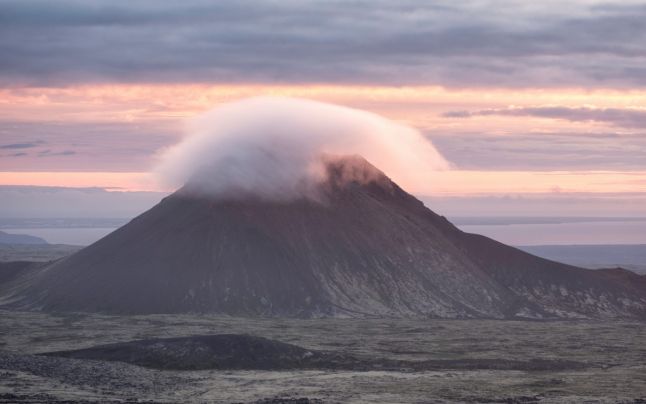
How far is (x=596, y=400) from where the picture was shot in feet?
351

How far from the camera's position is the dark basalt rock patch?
133500 millimetres

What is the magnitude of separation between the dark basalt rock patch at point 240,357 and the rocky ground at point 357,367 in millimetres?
1008

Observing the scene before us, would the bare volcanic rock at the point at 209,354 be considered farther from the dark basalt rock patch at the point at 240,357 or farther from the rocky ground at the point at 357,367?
the rocky ground at the point at 357,367

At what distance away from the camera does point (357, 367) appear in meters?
137

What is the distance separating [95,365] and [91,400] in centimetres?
2549

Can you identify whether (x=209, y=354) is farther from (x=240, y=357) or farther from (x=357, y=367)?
(x=357, y=367)

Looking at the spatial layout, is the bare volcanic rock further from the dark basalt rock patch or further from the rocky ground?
the rocky ground

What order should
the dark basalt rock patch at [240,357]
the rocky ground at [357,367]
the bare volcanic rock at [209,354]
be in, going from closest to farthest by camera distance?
the rocky ground at [357,367], the bare volcanic rock at [209,354], the dark basalt rock patch at [240,357]

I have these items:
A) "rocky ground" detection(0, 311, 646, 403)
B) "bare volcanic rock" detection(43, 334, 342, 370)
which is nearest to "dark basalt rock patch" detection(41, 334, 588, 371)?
"bare volcanic rock" detection(43, 334, 342, 370)

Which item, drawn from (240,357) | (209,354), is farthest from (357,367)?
(209,354)

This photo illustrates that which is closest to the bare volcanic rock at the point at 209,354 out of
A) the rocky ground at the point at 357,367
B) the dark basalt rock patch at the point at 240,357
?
the dark basalt rock patch at the point at 240,357

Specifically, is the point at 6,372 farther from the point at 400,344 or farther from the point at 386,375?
the point at 400,344

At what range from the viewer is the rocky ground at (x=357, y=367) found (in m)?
109

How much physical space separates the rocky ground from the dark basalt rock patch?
39.7 inches
